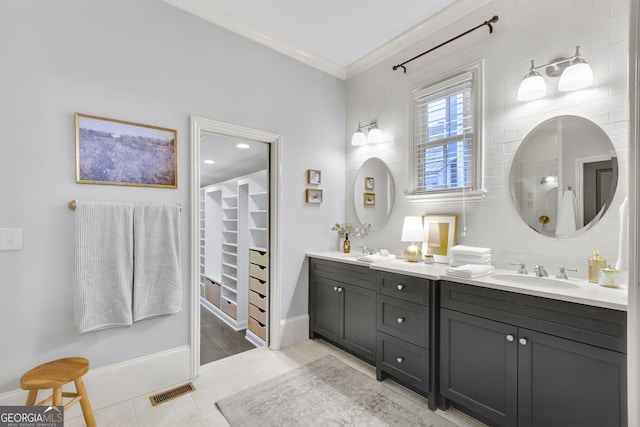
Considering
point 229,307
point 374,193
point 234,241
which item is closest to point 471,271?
point 374,193

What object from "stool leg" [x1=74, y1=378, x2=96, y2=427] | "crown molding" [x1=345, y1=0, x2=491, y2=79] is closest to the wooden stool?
"stool leg" [x1=74, y1=378, x2=96, y2=427]

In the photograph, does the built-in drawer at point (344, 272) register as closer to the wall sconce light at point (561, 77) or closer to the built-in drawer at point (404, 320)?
the built-in drawer at point (404, 320)

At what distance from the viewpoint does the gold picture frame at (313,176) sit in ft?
10.4

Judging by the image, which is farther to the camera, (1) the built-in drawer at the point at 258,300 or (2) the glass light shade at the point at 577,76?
(1) the built-in drawer at the point at 258,300

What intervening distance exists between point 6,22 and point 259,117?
1680 mm

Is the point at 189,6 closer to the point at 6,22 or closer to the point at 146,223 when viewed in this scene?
the point at 6,22

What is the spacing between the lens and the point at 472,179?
7.80 ft

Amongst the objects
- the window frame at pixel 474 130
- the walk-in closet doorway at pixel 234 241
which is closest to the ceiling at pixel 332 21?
the window frame at pixel 474 130

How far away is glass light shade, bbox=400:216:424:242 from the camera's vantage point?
2535 mm

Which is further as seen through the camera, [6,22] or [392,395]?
[392,395]

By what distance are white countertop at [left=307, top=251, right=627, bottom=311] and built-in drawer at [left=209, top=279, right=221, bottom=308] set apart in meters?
2.81

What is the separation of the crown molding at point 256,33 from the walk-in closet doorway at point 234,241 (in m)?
0.87

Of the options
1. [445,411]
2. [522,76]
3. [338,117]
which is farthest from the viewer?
[338,117]

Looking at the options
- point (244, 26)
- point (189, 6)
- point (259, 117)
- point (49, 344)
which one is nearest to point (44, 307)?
point (49, 344)
